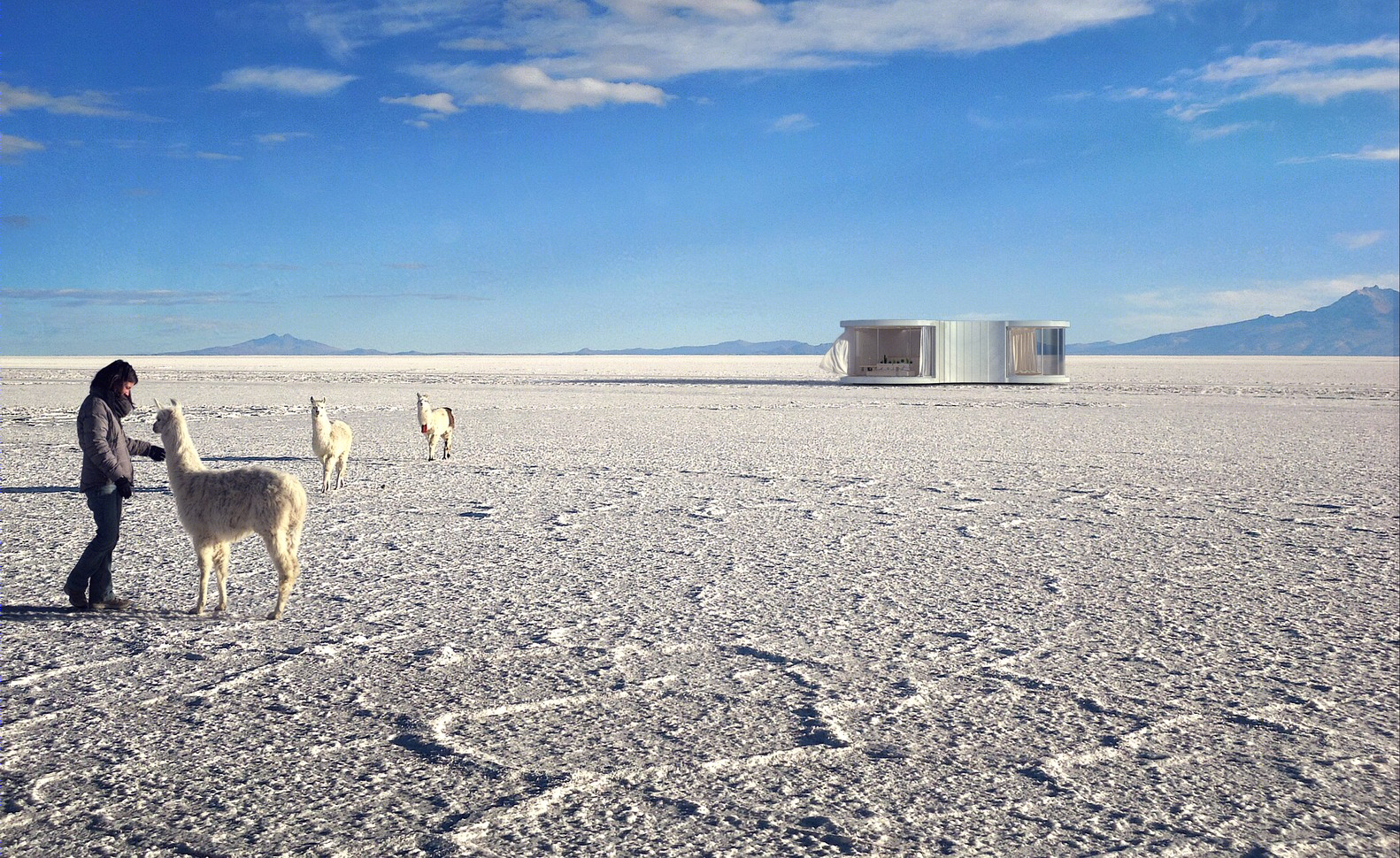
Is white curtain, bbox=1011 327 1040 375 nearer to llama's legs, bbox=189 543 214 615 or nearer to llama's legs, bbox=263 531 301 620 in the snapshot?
llama's legs, bbox=263 531 301 620

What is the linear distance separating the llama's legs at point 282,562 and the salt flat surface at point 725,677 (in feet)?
0.53

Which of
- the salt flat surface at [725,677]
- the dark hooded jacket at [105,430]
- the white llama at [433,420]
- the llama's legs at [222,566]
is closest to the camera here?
the salt flat surface at [725,677]

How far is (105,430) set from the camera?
212 inches

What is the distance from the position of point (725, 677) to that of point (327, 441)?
23.8ft

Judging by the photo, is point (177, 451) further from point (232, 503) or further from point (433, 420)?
point (433, 420)

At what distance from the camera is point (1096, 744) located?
4.23m

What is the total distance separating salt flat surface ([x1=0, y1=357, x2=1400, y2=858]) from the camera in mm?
3568

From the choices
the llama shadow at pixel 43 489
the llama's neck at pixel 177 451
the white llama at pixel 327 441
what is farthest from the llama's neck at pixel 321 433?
the llama's neck at pixel 177 451

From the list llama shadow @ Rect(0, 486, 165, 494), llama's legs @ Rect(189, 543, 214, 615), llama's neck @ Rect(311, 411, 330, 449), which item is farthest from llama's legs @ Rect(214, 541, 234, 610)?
llama shadow @ Rect(0, 486, 165, 494)

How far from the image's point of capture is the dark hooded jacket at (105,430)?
533cm

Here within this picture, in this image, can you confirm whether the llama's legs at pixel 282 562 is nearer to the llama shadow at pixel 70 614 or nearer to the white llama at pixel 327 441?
the llama shadow at pixel 70 614

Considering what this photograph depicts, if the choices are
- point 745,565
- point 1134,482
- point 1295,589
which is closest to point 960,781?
point 745,565

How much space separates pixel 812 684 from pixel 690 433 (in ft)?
44.3

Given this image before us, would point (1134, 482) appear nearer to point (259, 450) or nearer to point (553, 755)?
point (553, 755)
